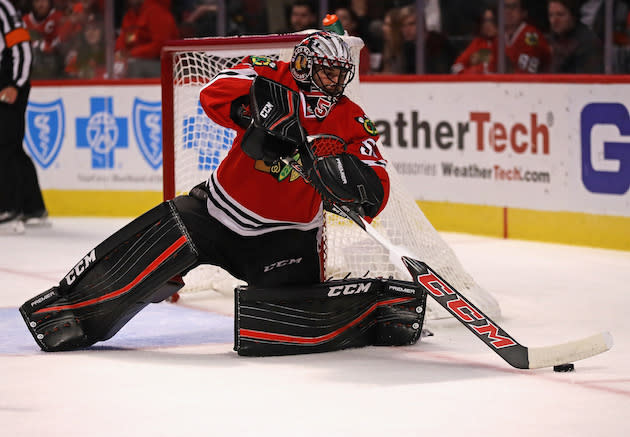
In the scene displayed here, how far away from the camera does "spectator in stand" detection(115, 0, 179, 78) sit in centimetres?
906

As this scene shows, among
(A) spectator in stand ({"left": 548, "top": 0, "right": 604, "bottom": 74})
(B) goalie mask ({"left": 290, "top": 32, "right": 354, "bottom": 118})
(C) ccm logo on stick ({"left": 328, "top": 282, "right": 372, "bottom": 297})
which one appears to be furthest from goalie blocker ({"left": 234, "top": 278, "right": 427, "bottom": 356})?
(A) spectator in stand ({"left": 548, "top": 0, "right": 604, "bottom": 74})

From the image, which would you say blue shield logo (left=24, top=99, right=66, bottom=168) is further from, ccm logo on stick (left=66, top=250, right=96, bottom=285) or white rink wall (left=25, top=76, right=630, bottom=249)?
ccm logo on stick (left=66, top=250, right=96, bottom=285)

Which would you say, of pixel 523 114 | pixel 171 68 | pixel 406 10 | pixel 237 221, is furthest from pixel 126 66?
pixel 237 221

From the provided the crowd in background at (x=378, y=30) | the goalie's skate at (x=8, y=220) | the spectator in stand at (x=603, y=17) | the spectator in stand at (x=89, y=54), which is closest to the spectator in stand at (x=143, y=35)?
the crowd in background at (x=378, y=30)

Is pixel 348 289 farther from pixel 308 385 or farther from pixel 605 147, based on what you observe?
pixel 605 147

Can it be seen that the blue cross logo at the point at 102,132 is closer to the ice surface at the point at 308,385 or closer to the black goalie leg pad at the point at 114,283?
the ice surface at the point at 308,385

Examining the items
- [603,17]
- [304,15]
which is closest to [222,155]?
[603,17]

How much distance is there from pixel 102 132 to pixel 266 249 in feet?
15.4

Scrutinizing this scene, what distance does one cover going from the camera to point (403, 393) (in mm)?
3482

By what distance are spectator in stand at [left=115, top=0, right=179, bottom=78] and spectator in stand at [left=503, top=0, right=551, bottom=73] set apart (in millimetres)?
2546

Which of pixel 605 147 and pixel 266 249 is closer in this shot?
pixel 266 249

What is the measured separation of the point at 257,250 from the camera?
4.11m

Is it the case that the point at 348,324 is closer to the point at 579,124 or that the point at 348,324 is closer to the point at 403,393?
the point at 403,393

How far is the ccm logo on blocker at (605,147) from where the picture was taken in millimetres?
6551
